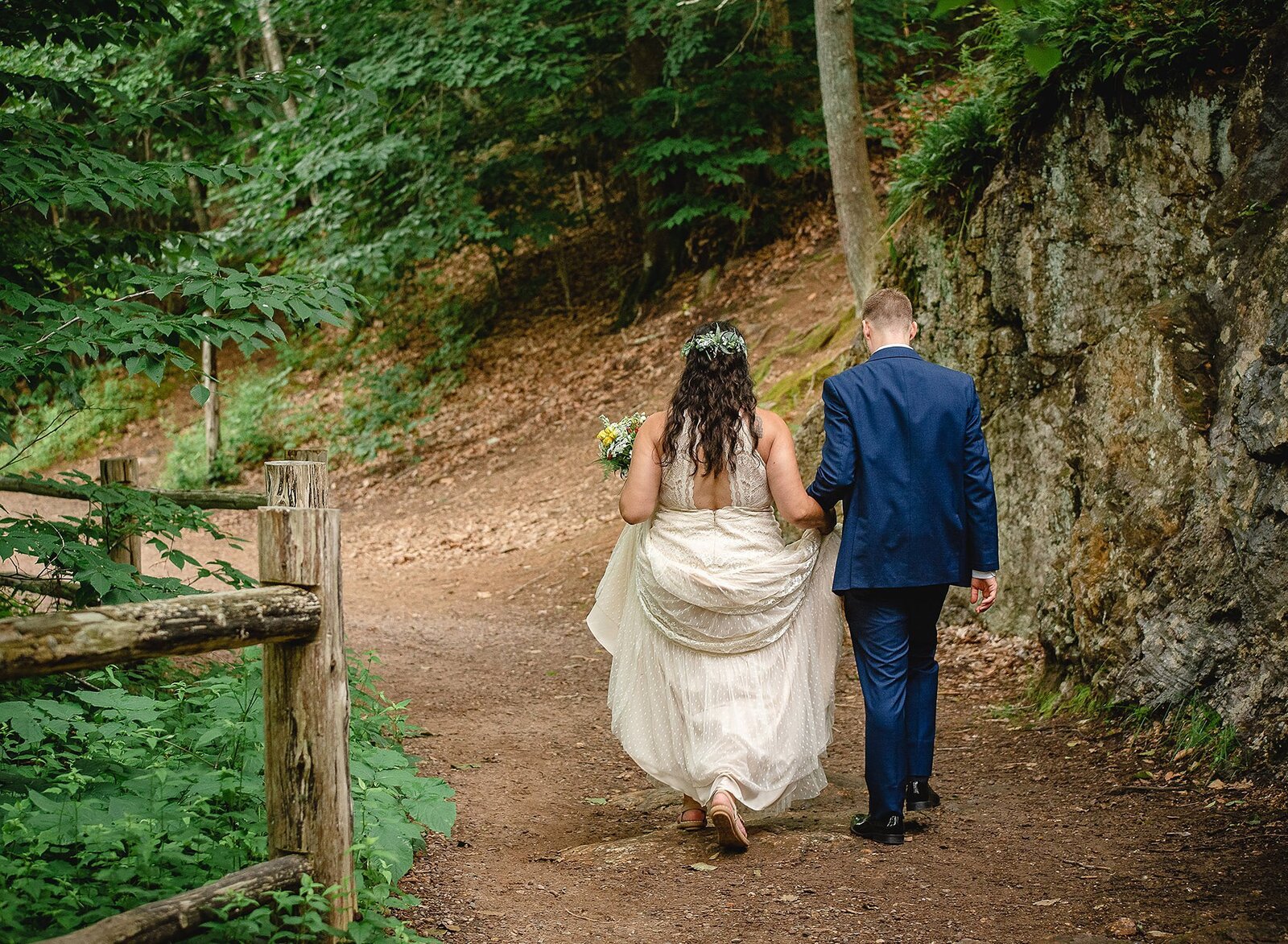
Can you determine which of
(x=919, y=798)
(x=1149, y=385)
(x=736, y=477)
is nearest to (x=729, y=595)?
(x=736, y=477)

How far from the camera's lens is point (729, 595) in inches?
184

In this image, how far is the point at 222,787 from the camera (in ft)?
12.8

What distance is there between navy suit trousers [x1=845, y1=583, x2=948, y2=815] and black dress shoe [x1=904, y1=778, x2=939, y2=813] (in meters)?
0.05

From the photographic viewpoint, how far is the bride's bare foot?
4868 millimetres

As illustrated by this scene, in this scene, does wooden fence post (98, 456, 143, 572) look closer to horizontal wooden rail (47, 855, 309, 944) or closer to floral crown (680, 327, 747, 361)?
floral crown (680, 327, 747, 361)

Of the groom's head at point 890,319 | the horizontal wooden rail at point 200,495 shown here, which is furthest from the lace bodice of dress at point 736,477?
the horizontal wooden rail at point 200,495

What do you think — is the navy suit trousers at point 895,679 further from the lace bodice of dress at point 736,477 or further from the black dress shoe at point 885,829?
the lace bodice of dress at point 736,477

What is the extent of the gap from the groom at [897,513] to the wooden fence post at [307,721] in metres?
2.28

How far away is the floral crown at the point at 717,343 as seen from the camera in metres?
4.76

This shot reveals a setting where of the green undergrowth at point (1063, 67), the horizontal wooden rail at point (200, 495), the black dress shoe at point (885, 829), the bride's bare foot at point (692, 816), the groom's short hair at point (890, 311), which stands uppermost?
the green undergrowth at point (1063, 67)

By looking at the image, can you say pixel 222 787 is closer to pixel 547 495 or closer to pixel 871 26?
pixel 547 495

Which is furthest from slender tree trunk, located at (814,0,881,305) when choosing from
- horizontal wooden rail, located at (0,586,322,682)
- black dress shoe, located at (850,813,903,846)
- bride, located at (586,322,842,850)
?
horizontal wooden rail, located at (0,586,322,682)

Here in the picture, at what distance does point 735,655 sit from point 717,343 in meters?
1.43

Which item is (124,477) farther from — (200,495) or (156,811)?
(156,811)
